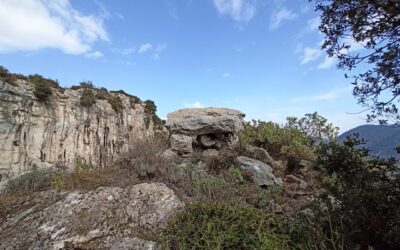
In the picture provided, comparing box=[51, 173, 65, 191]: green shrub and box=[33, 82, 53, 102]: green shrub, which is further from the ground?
box=[33, 82, 53, 102]: green shrub

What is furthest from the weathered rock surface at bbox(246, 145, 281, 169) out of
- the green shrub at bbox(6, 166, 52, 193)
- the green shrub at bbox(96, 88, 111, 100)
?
the green shrub at bbox(96, 88, 111, 100)

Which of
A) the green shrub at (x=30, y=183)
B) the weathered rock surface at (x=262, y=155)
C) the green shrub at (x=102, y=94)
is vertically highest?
the green shrub at (x=102, y=94)

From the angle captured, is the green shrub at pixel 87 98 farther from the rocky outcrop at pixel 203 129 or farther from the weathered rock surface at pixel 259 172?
the weathered rock surface at pixel 259 172

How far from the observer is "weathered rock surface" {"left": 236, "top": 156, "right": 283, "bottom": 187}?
705cm

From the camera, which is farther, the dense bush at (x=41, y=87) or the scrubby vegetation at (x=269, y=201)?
the dense bush at (x=41, y=87)

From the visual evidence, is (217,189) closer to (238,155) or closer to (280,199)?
(280,199)

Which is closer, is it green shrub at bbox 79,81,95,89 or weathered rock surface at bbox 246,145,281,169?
weathered rock surface at bbox 246,145,281,169

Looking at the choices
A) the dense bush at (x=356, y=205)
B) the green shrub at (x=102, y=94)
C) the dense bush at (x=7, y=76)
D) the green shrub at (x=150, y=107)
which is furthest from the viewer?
the green shrub at (x=150, y=107)

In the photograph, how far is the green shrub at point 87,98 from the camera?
19234mm

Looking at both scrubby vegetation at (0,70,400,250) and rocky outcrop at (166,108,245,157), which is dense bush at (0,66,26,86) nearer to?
rocky outcrop at (166,108,245,157)

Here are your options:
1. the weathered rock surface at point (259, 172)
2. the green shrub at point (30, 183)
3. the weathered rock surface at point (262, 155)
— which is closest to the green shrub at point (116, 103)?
the weathered rock surface at point (262, 155)

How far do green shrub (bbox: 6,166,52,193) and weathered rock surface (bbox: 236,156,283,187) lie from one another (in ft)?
12.3

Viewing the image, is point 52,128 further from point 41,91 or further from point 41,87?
point 41,87

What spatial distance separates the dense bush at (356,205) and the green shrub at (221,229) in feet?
1.31
